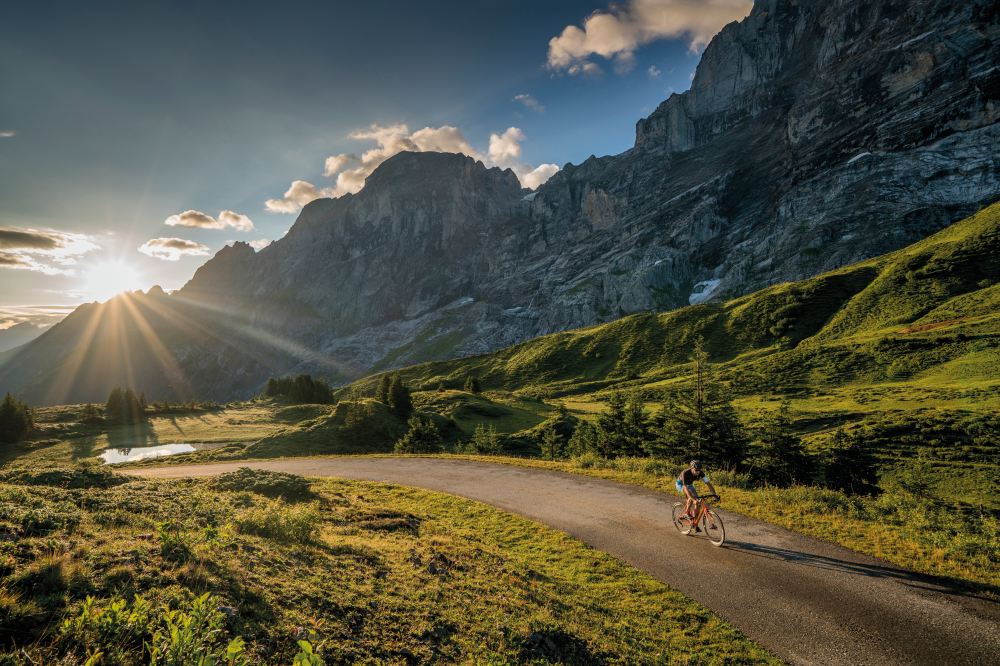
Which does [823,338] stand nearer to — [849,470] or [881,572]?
[849,470]

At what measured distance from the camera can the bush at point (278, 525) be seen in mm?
12617

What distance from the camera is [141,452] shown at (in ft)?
164

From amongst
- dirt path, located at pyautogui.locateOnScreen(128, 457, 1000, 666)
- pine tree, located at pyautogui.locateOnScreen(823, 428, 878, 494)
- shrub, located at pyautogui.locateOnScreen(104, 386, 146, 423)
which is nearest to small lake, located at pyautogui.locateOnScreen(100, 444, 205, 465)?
shrub, located at pyautogui.locateOnScreen(104, 386, 146, 423)

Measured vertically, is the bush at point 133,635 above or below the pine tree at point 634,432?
above

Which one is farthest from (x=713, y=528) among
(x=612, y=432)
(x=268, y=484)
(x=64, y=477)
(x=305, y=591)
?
(x=64, y=477)

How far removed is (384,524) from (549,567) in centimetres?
681

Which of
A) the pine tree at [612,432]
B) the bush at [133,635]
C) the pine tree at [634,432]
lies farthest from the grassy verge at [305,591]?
the pine tree at [612,432]

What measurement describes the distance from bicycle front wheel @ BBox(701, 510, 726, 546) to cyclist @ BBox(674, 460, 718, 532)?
357 mm

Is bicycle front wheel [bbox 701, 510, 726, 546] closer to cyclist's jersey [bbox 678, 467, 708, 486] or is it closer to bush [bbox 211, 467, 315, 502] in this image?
cyclist's jersey [bbox 678, 467, 708, 486]

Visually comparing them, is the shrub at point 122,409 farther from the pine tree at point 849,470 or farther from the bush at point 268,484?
the pine tree at point 849,470

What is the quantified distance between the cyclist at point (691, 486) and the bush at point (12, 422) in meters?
77.8

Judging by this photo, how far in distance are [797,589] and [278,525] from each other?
1504 cm

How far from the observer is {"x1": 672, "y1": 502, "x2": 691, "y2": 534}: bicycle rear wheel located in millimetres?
15625

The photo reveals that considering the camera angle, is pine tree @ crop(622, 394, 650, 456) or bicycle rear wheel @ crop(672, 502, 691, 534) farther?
pine tree @ crop(622, 394, 650, 456)
